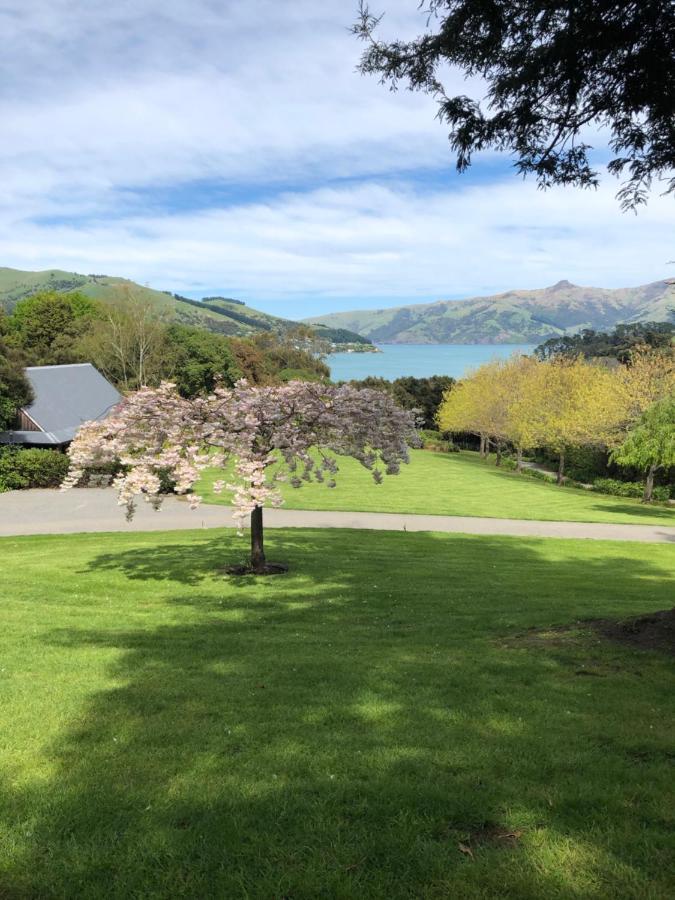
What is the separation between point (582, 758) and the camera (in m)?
5.14

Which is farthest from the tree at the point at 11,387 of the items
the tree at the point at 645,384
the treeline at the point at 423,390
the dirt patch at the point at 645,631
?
the treeline at the point at 423,390

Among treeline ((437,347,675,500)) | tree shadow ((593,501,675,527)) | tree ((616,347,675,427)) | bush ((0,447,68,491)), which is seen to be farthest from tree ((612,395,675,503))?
bush ((0,447,68,491))

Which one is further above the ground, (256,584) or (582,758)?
(582,758)

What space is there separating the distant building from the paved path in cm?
705

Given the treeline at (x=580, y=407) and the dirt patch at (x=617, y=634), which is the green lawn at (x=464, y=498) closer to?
the treeline at (x=580, y=407)

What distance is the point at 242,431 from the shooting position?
531 inches

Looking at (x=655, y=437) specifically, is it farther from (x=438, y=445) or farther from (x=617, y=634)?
(x=438, y=445)

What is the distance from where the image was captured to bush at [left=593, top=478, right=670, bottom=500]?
3909 centimetres

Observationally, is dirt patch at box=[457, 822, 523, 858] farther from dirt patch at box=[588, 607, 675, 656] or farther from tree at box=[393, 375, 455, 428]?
tree at box=[393, 375, 455, 428]

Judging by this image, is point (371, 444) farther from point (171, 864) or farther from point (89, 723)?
point (171, 864)

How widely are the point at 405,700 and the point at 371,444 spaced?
798 centimetres

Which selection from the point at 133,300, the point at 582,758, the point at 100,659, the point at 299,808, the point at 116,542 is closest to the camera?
the point at 299,808

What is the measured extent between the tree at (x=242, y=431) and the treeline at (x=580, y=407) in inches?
739

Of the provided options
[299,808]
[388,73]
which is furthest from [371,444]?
[299,808]
